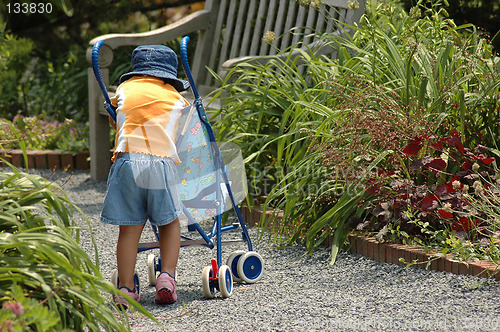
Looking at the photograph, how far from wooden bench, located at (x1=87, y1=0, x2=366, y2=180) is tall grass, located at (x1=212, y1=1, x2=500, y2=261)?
3.87ft

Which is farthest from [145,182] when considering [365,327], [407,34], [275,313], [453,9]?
[453,9]

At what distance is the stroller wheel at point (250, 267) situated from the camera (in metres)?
3.03

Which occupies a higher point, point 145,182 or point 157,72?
point 157,72

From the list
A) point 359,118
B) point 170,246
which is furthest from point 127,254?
point 359,118

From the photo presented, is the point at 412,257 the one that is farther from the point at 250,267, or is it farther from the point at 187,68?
the point at 187,68

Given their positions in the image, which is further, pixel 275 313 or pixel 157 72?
pixel 157 72

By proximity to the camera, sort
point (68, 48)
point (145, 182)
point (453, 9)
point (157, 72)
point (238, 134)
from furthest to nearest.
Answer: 1. point (68, 48)
2. point (453, 9)
3. point (238, 134)
4. point (157, 72)
5. point (145, 182)

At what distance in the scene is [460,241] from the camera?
9.48ft

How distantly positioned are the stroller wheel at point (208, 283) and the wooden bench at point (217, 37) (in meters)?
2.68

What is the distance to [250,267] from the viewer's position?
306 cm

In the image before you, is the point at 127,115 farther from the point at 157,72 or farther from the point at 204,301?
the point at 204,301

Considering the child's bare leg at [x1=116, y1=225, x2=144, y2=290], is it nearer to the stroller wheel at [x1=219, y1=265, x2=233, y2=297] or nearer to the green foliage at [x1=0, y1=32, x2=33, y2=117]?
the stroller wheel at [x1=219, y1=265, x2=233, y2=297]

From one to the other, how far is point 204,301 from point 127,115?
35.4 inches

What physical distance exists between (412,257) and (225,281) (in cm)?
91
